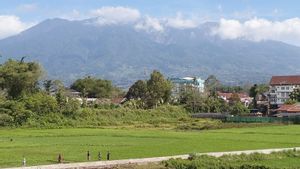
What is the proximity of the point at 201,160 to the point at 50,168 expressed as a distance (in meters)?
6.72

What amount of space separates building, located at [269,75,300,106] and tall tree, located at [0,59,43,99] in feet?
187

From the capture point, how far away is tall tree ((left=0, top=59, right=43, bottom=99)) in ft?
216

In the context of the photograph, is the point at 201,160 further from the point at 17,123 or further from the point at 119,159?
the point at 17,123

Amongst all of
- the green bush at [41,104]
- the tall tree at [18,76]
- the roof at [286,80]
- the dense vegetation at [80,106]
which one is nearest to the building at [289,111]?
the dense vegetation at [80,106]

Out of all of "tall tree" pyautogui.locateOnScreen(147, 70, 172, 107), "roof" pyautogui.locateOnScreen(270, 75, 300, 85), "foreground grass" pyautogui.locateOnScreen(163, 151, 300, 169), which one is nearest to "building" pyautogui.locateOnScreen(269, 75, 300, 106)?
"roof" pyautogui.locateOnScreen(270, 75, 300, 85)

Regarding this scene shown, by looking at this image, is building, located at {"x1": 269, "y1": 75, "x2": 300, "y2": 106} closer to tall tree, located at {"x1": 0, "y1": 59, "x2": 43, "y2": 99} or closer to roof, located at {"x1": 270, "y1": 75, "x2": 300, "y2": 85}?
roof, located at {"x1": 270, "y1": 75, "x2": 300, "y2": 85}

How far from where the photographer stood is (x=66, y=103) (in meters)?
59.1

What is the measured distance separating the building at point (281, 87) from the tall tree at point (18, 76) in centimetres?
5691

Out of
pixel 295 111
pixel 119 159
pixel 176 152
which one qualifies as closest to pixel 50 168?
pixel 119 159

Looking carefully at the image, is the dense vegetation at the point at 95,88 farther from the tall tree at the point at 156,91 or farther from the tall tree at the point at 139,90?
the tall tree at the point at 156,91

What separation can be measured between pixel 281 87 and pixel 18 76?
6255 centimetres

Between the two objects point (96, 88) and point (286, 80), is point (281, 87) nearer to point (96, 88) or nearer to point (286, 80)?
point (286, 80)

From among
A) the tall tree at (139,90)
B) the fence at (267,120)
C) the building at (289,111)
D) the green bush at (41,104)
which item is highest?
the tall tree at (139,90)

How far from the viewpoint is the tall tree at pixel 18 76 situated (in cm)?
6588
